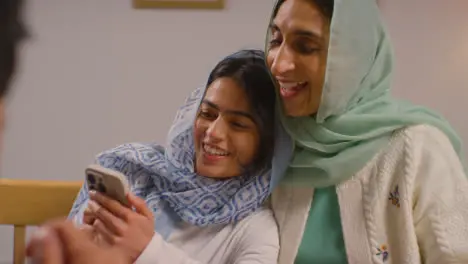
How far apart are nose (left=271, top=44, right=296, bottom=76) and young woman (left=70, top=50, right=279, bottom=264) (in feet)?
0.27

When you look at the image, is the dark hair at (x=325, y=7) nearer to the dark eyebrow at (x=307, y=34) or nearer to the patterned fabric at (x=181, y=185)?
the dark eyebrow at (x=307, y=34)

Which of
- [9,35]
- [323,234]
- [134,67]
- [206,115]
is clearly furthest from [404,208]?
[134,67]

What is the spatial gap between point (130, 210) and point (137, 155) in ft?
0.77

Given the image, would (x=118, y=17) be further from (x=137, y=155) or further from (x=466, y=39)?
(x=466, y=39)

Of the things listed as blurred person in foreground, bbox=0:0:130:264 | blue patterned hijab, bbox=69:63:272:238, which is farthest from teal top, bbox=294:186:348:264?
blurred person in foreground, bbox=0:0:130:264

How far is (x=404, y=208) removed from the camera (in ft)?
3.24

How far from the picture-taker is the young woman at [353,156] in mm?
986

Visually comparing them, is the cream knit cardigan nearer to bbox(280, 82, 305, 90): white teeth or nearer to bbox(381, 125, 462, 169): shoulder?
bbox(381, 125, 462, 169): shoulder

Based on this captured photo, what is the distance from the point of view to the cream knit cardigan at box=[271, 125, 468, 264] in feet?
3.19

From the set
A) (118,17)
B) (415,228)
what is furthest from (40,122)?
(415,228)

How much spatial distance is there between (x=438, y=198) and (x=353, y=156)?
16 cm

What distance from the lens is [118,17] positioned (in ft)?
5.72

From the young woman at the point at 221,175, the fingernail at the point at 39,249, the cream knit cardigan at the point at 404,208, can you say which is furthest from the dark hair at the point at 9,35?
the cream knit cardigan at the point at 404,208

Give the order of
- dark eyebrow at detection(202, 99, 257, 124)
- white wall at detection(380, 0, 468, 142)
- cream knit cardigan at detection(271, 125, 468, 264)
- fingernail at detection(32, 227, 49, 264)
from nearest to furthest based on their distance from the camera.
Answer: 1. fingernail at detection(32, 227, 49, 264)
2. cream knit cardigan at detection(271, 125, 468, 264)
3. dark eyebrow at detection(202, 99, 257, 124)
4. white wall at detection(380, 0, 468, 142)
